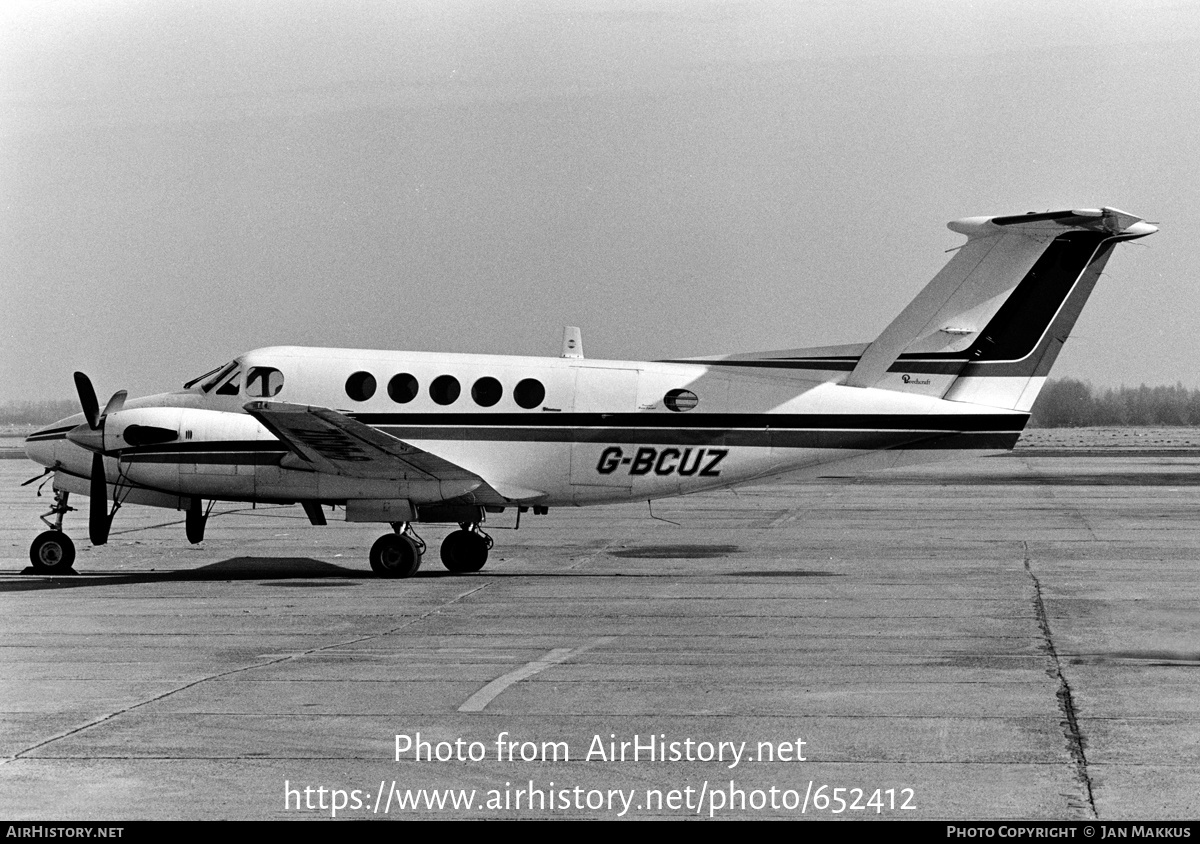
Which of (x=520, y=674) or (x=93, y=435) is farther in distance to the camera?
(x=93, y=435)

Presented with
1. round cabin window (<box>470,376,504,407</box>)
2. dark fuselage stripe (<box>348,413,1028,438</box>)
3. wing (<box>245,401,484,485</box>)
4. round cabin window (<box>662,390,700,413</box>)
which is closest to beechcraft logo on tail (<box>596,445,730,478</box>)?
dark fuselage stripe (<box>348,413,1028,438</box>)

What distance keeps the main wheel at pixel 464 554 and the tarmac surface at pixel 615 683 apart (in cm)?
33

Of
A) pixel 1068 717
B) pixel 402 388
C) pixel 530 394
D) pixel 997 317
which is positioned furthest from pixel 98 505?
pixel 1068 717

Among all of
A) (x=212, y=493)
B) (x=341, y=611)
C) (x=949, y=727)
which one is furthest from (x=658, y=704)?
(x=212, y=493)

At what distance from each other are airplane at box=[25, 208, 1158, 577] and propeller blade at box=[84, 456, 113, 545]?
4cm

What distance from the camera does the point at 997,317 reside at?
2006 cm

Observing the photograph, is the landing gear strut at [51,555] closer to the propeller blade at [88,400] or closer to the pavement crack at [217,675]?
the propeller blade at [88,400]

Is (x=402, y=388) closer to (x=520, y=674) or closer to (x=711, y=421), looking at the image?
(x=711, y=421)

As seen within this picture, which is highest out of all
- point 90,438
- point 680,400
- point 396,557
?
point 680,400

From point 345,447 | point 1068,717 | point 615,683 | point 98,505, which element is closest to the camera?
point 1068,717

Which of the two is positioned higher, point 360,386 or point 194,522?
point 360,386

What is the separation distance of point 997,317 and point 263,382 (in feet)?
33.9

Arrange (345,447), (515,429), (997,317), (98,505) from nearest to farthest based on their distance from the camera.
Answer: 1. (345,447)
2. (98,505)
3. (997,317)
4. (515,429)

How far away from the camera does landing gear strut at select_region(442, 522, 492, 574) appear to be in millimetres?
20859
